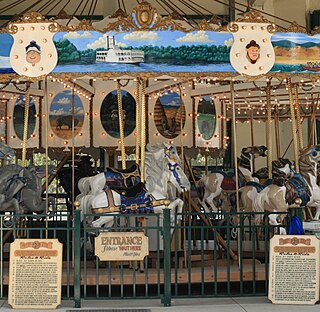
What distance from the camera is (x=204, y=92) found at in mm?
17219

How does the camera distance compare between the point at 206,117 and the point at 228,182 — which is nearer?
the point at 228,182

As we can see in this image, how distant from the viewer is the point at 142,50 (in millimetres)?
11055

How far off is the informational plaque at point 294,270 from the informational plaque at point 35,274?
2497 mm

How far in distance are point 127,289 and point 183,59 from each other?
3231mm

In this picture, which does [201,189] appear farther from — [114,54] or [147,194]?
[114,54]

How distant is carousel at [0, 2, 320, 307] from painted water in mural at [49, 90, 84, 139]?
0.02 meters

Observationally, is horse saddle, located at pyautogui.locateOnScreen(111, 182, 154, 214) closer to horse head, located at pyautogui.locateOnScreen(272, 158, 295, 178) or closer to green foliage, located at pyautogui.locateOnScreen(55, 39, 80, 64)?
green foliage, located at pyautogui.locateOnScreen(55, 39, 80, 64)

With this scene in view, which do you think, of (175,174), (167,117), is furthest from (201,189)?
(175,174)

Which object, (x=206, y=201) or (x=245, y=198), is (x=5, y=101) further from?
(x=245, y=198)

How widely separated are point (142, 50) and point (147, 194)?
227cm

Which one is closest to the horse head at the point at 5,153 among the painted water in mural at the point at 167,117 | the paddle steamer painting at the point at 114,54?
the painted water in mural at the point at 167,117

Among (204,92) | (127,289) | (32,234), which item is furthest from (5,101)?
(127,289)

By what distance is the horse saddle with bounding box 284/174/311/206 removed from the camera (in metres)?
13.8

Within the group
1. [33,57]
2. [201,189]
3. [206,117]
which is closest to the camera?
[33,57]
